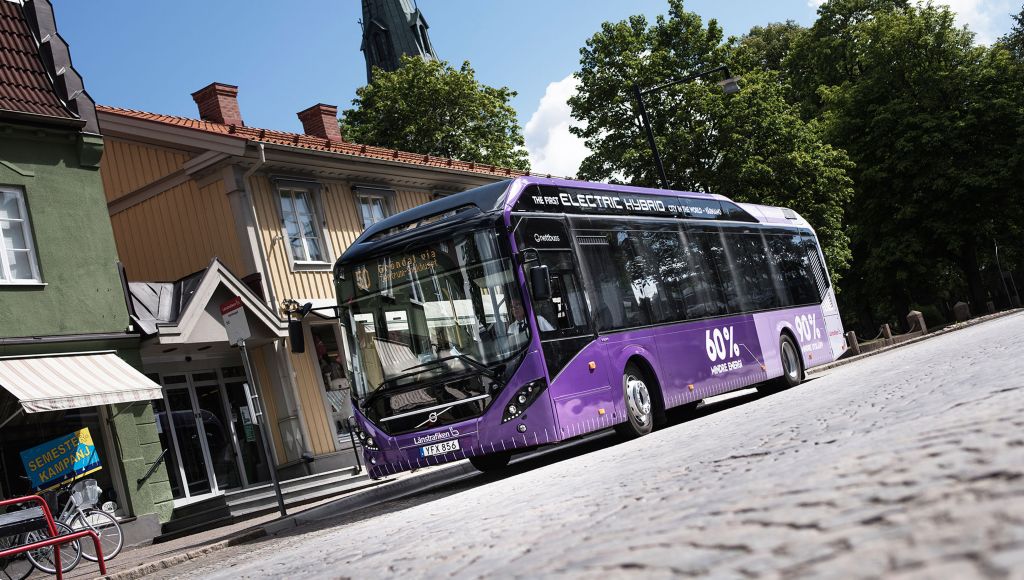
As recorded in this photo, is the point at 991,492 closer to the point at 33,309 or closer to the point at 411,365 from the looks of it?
the point at 411,365

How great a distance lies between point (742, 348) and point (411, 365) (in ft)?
22.5

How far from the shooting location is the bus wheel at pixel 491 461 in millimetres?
14594

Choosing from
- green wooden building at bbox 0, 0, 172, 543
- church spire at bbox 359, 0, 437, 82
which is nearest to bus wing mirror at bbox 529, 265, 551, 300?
green wooden building at bbox 0, 0, 172, 543

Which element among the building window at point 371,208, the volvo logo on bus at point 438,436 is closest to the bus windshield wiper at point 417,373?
the volvo logo on bus at point 438,436

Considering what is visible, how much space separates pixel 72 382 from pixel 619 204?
8.83m

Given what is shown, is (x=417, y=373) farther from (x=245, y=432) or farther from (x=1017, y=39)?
(x=1017, y=39)

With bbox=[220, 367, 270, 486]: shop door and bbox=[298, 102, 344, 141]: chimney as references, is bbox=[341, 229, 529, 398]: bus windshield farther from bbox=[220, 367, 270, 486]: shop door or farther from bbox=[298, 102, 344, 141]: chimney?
bbox=[298, 102, 344, 141]: chimney

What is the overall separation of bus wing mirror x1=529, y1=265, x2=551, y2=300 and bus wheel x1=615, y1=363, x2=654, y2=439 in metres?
2.22

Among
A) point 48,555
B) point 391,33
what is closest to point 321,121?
point 48,555

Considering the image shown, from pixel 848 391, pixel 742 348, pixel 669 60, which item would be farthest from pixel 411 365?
pixel 669 60

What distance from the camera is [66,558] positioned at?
537 inches

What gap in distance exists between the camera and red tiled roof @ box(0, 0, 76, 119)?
17.6 metres

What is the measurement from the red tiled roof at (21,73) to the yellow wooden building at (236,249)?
3.80 metres

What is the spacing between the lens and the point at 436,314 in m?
12.8
